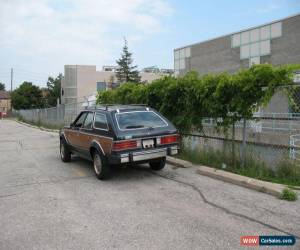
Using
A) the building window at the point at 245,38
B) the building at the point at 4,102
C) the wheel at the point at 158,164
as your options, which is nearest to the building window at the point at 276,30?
the building window at the point at 245,38

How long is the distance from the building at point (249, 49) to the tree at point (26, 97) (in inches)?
2054

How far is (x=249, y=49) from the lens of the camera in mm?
41281

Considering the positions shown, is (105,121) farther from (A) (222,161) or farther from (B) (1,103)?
(B) (1,103)

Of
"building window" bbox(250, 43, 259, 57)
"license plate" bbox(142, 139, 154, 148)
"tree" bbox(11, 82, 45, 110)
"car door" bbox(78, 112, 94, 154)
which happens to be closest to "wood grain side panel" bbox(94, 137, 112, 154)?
"car door" bbox(78, 112, 94, 154)

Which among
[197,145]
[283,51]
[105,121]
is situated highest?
[283,51]

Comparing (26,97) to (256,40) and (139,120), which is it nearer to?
(256,40)

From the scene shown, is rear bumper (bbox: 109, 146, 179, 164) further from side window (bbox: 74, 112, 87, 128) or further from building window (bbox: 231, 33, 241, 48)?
building window (bbox: 231, 33, 241, 48)

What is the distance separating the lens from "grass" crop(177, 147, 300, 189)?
7.42 meters

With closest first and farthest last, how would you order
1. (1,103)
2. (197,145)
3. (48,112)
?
(197,145) → (48,112) → (1,103)

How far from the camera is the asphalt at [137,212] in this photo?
4719 mm

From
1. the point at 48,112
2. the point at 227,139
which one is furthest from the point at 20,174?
the point at 48,112

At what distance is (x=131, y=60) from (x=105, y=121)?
228ft

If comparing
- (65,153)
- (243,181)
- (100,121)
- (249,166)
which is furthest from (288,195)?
(65,153)

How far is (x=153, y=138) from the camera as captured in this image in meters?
7.98
